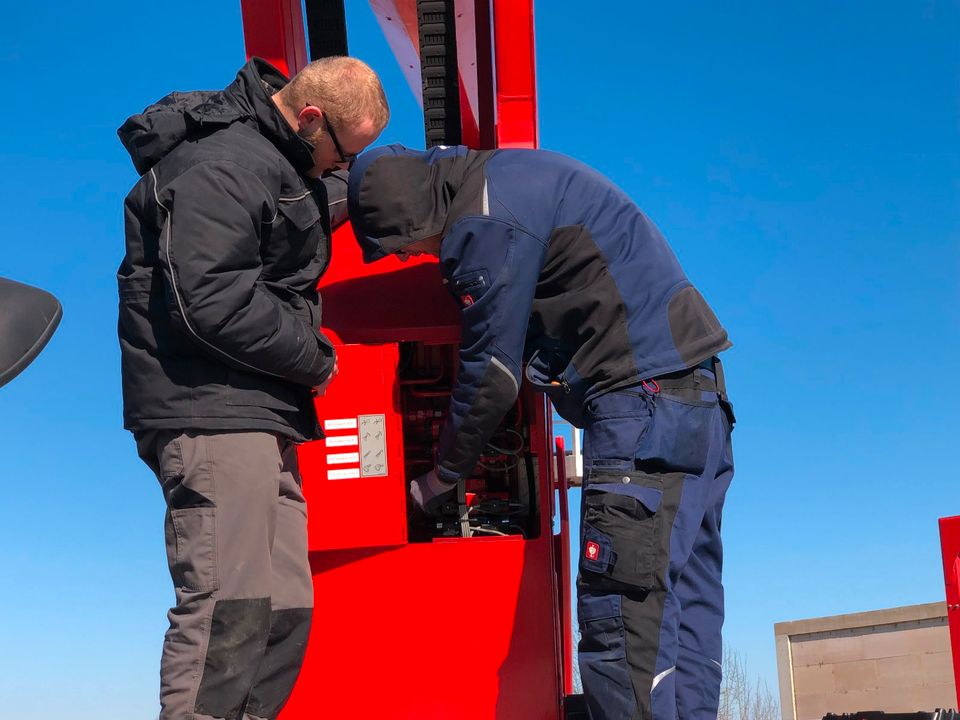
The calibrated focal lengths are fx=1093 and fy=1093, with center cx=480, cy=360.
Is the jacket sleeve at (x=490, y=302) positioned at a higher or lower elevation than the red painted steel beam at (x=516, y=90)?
lower

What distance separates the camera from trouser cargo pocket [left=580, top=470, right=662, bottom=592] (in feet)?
8.28

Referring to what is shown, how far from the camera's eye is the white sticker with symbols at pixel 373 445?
309 centimetres

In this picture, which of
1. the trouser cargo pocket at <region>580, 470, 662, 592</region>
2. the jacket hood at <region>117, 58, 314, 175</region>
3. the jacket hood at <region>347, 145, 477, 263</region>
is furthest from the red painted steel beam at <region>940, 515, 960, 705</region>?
the jacket hood at <region>117, 58, 314, 175</region>

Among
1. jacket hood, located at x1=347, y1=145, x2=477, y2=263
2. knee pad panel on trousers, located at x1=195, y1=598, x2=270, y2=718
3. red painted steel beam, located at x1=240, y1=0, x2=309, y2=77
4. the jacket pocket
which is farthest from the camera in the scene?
red painted steel beam, located at x1=240, y1=0, x2=309, y2=77

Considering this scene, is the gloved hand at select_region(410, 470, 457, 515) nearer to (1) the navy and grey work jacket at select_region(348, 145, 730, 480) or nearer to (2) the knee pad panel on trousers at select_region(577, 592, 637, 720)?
(1) the navy and grey work jacket at select_region(348, 145, 730, 480)

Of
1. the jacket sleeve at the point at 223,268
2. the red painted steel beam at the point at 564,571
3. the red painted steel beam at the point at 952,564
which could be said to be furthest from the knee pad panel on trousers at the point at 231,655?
the red painted steel beam at the point at 952,564

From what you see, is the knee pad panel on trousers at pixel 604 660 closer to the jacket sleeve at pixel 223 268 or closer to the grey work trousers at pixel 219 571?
the grey work trousers at pixel 219 571

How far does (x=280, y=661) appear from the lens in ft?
8.77

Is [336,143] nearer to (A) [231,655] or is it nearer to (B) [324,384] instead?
(B) [324,384]

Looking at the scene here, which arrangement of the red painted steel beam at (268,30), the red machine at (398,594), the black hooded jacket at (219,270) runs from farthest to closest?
the red painted steel beam at (268,30) → the red machine at (398,594) → the black hooded jacket at (219,270)

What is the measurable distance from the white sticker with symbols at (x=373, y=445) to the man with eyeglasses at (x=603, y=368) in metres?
0.21

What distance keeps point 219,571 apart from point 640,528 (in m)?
0.96

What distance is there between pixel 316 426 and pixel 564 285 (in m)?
0.73

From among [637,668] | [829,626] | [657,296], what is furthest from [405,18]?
[829,626]
